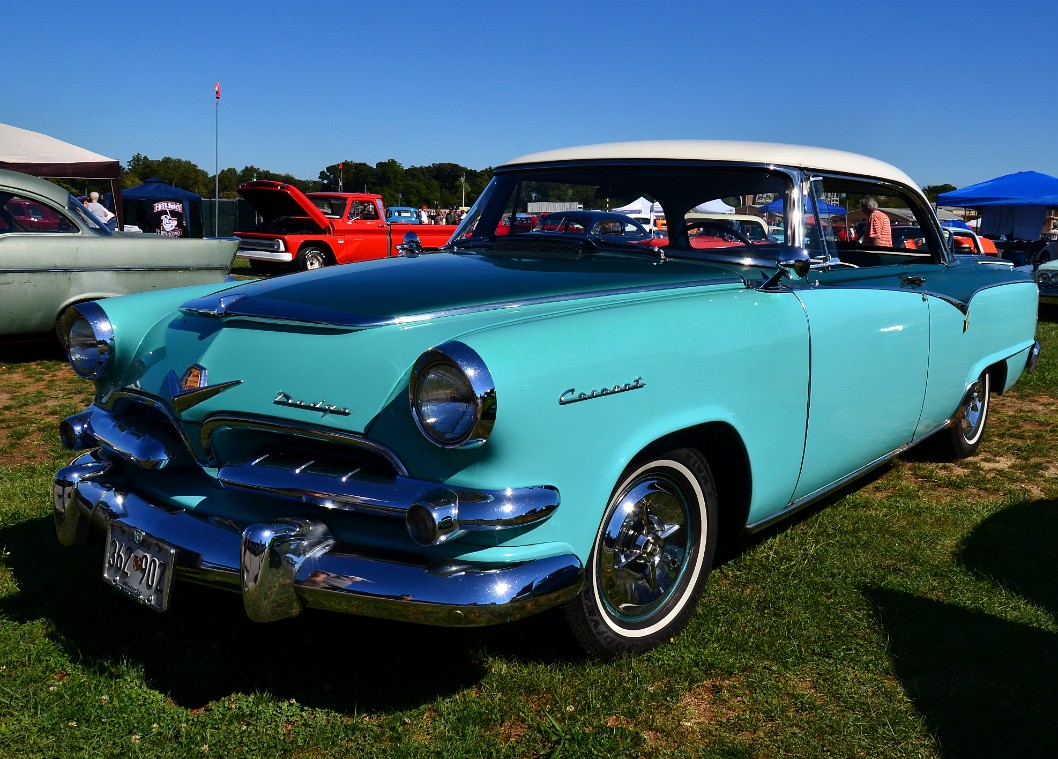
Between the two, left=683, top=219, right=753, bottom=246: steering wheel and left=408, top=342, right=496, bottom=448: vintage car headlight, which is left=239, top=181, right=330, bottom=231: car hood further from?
left=408, top=342, right=496, bottom=448: vintage car headlight

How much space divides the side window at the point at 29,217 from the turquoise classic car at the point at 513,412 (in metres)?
4.61

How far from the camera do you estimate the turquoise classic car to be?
2182 millimetres

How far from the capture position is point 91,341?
9.77 feet

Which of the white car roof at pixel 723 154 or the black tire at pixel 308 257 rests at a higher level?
the white car roof at pixel 723 154

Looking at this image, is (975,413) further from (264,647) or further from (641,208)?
(264,647)

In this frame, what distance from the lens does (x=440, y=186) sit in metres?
94.1

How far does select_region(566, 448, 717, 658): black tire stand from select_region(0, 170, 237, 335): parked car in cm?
576

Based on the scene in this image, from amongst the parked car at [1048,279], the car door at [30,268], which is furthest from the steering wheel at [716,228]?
the parked car at [1048,279]

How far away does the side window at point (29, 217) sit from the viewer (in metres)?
7.04

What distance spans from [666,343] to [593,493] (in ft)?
1.64

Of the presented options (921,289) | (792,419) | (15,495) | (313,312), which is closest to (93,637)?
(313,312)

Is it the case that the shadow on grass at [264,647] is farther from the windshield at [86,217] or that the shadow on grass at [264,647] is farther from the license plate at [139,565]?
the windshield at [86,217]

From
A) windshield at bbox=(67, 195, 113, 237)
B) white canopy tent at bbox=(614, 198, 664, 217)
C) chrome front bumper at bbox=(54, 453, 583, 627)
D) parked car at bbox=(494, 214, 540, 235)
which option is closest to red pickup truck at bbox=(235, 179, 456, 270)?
windshield at bbox=(67, 195, 113, 237)

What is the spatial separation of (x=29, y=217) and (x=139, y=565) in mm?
5682
